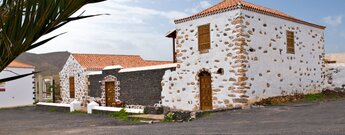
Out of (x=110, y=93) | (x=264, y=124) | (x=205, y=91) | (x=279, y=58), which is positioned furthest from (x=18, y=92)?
(x=264, y=124)

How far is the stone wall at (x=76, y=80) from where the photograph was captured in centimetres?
2358

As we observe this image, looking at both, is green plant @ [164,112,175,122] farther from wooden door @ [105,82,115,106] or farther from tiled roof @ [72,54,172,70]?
tiled roof @ [72,54,172,70]

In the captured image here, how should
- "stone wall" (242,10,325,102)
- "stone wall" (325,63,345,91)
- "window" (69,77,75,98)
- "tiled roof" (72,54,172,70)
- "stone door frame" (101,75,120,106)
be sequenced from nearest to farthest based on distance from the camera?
"stone wall" (242,10,325,102) → "stone wall" (325,63,345,91) → "stone door frame" (101,75,120,106) → "tiled roof" (72,54,172,70) → "window" (69,77,75,98)

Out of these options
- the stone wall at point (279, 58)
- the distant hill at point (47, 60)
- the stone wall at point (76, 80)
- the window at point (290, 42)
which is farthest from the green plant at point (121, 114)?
the distant hill at point (47, 60)

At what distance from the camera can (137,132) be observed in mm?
10211

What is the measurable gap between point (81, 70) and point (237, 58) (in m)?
11.9

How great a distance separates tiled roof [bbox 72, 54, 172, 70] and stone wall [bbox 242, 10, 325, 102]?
38.2 feet

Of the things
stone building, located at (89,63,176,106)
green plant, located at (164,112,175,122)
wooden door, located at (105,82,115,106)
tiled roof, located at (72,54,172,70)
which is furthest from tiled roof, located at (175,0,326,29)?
tiled roof, located at (72,54,172,70)

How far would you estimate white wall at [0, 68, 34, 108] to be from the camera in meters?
26.8

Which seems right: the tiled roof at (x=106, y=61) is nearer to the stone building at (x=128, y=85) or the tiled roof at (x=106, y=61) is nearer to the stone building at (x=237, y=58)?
the stone building at (x=128, y=85)

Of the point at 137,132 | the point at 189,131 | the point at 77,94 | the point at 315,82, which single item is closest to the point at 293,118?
the point at 189,131

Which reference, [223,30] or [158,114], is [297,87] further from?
[158,114]

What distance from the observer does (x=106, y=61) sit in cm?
2614

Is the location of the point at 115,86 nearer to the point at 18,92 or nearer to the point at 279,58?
the point at 279,58
